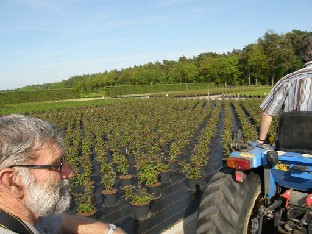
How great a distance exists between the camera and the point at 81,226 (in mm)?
1701

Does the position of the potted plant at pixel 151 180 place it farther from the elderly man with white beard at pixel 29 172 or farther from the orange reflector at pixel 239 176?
the elderly man with white beard at pixel 29 172

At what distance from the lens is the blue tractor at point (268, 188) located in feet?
8.01

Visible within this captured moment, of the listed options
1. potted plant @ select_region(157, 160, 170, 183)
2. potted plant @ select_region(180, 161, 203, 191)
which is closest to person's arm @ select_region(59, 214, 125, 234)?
potted plant @ select_region(180, 161, 203, 191)

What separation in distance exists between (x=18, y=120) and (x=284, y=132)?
2041mm

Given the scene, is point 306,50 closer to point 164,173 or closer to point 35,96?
point 164,173

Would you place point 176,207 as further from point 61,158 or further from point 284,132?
point 61,158

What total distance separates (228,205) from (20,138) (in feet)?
6.59

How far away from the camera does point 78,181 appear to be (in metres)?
5.72

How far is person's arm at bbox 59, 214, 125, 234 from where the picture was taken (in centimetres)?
168

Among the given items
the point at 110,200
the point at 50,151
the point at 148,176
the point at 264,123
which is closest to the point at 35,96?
the point at 148,176

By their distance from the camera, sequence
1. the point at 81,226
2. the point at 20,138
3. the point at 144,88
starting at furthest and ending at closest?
1. the point at 144,88
2. the point at 81,226
3. the point at 20,138

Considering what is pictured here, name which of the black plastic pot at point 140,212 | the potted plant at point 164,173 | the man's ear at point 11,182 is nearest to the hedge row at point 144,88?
the potted plant at point 164,173

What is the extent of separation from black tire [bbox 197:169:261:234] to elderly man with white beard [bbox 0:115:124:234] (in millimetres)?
1541

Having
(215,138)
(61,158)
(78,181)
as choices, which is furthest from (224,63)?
(61,158)
